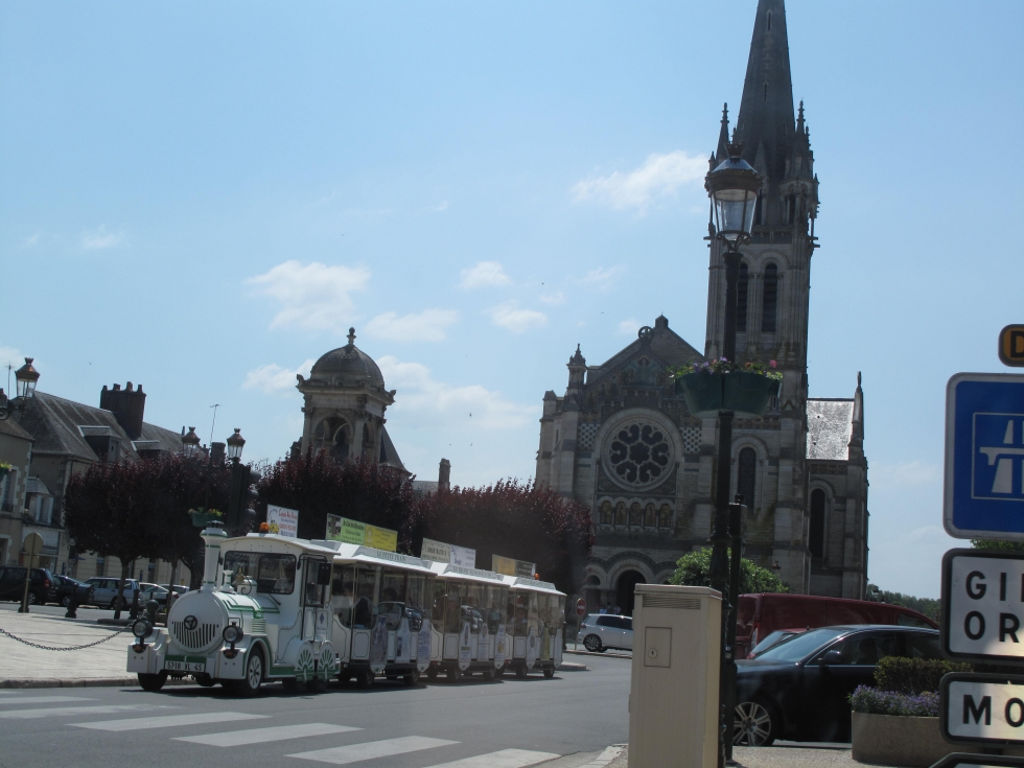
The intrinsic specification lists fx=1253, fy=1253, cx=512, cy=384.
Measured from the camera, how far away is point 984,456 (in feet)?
14.2

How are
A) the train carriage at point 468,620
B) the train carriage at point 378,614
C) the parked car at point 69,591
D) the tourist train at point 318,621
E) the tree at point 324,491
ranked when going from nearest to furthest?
1. the tourist train at point 318,621
2. the train carriage at point 378,614
3. the train carriage at point 468,620
4. the parked car at point 69,591
5. the tree at point 324,491

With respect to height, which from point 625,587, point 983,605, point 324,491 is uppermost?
point 324,491

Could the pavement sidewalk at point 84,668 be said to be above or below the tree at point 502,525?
below

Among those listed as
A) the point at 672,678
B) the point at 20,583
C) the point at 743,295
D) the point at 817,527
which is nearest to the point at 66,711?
the point at 672,678

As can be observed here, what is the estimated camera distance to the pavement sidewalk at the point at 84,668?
472 inches

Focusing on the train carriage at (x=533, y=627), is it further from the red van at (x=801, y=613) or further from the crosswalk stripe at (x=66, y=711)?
the crosswalk stripe at (x=66, y=711)

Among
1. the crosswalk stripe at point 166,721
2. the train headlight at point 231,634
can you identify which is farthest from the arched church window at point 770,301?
the crosswalk stripe at point 166,721

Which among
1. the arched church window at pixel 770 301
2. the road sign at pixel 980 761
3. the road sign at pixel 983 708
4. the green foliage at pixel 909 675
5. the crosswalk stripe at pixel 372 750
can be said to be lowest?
the crosswalk stripe at pixel 372 750

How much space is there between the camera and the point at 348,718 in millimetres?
15070

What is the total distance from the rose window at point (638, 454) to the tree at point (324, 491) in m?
17.6

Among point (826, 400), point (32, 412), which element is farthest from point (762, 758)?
point (826, 400)

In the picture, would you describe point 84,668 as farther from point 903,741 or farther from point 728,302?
point 903,741

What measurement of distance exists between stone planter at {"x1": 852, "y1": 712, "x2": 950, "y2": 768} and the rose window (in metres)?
54.0

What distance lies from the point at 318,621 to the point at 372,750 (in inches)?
297
